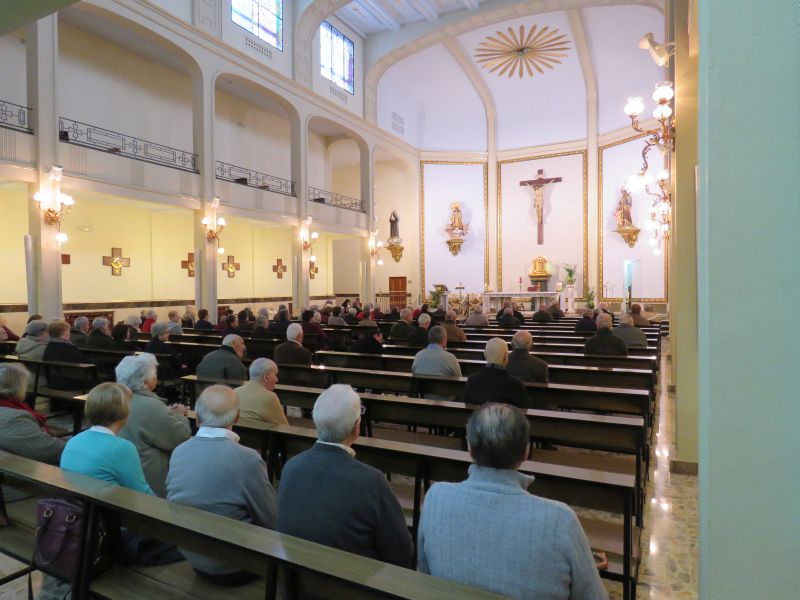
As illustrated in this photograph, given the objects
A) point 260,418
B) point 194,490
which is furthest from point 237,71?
point 194,490

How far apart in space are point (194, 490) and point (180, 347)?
5.22 m

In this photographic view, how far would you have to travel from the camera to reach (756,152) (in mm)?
1194

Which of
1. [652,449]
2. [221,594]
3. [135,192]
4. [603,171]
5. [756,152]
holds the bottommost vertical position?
[652,449]

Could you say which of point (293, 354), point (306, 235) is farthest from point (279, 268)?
point (293, 354)

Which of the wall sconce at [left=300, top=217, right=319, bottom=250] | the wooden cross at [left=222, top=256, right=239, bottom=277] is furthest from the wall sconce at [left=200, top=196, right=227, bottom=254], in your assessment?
the wooden cross at [left=222, top=256, right=239, bottom=277]

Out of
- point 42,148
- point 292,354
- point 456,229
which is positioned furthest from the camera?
point 456,229

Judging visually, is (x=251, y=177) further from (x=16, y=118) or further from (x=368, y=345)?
(x=368, y=345)

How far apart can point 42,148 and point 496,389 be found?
8869 mm

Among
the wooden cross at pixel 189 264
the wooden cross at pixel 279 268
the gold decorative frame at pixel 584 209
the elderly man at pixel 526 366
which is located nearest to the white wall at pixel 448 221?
the gold decorative frame at pixel 584 209

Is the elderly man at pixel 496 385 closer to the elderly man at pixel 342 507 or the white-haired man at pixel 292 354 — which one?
the elderly man at pixel 342 507

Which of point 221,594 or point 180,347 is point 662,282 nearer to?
point 180,347

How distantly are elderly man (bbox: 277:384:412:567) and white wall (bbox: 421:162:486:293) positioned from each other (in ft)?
61.6

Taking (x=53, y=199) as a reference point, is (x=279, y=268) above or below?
below

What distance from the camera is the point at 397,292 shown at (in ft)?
68.1
